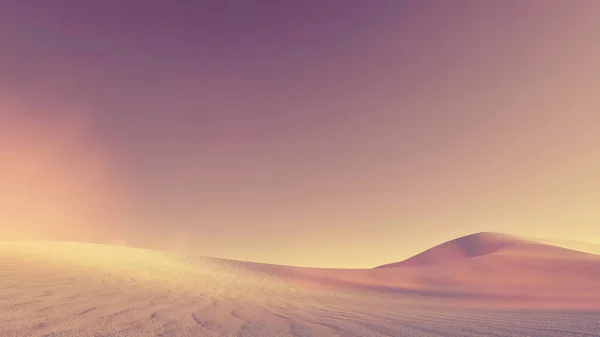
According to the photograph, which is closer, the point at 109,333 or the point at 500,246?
the point at 109,333

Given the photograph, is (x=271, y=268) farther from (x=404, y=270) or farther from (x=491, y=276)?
(x=491, y=276)

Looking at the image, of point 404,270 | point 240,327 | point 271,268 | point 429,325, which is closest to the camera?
point 240,327

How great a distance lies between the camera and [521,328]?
418cm

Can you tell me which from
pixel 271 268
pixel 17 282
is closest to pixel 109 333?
pixel 17 282

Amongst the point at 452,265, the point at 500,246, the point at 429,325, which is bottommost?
the point at 429,325

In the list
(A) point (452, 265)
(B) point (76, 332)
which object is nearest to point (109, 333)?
(B) point (76, 332)

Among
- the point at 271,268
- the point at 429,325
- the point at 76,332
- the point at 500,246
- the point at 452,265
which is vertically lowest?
the point at 76,332

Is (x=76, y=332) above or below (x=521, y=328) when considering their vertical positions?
below

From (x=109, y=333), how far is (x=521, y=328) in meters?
4.83

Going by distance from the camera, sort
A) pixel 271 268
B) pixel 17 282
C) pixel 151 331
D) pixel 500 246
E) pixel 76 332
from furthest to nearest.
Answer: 1. pixel 500 246
2. pixel 271 268
3. pixel 17 282
4. pixel 151 331
5. pixel 76 332

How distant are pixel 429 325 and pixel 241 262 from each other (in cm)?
1577

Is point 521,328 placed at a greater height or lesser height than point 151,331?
greater

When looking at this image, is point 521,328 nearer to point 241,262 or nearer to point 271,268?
point 271,268

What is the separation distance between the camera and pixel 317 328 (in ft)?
13.7
